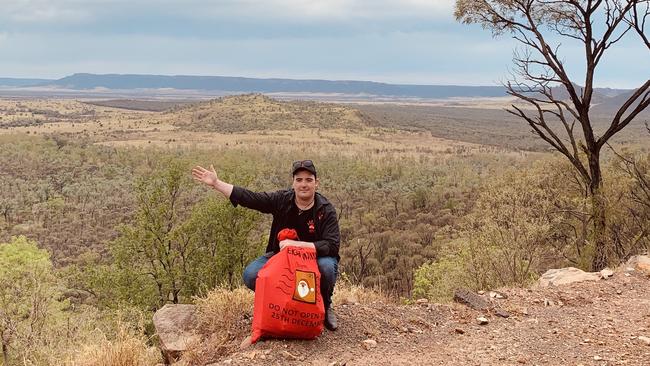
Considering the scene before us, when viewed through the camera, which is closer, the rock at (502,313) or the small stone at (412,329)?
the small stone at (412,329)

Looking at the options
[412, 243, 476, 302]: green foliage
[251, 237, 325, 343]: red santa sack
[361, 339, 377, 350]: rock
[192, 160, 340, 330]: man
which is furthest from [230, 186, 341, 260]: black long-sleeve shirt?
[412, 243, 476, 302]: green foliage

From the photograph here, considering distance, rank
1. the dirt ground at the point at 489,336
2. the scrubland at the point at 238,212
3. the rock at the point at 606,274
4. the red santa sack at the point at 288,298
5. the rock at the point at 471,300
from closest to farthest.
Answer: the dirt ground at the point at 489,336 < the red santa sack at the point at 288,298 < the rock at the point at 471,300 < the rock at the point at 606,274 < the scrubland at the point at 238,212

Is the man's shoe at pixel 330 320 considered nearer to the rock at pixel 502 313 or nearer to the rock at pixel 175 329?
the rock at pixel 175 329

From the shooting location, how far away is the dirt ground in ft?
16.4

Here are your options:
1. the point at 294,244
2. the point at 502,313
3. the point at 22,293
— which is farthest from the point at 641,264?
the point at 22,293

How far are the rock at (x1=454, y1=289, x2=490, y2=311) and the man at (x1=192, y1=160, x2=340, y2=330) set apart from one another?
1942 mm

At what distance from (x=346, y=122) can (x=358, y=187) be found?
239 ft

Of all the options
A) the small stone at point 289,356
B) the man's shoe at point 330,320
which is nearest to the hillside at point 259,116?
the man's shoe at point 330,320

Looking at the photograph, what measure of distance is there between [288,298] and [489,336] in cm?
218

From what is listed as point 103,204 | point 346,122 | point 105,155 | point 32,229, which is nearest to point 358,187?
point 103,204

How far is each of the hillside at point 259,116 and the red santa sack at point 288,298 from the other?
123m

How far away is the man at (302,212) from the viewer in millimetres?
5430

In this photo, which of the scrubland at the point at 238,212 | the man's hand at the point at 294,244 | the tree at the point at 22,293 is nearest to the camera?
the man's hand at the point at 294,244

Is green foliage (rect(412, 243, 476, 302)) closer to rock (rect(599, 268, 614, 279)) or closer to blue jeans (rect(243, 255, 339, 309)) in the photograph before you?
rock (rect(599, 268, 614, 279))
